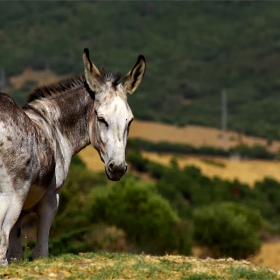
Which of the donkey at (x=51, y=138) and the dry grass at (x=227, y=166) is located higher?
the dry grass at (x=227, y=166)

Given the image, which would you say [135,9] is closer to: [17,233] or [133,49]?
[133,49]

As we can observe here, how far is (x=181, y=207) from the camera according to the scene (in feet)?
176

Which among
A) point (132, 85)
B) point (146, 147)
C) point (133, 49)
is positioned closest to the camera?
point (132, 85)

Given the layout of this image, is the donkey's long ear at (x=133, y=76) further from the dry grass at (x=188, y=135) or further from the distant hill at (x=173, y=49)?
the distant hill at (x=173, y=49)

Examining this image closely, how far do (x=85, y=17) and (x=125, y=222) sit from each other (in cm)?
14912

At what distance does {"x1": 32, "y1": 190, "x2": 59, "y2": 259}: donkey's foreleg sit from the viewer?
33.1ft

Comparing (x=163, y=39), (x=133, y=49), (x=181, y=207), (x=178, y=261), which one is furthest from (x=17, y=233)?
(x=163, y=39)

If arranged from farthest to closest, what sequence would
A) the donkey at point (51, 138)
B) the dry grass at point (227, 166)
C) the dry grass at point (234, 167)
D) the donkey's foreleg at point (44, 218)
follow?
the dry grass at point (234, 167) → the dry grass at point (227, 166) → the donkey's foreleg at point (44, 218) → the donkey at point (51, 138)

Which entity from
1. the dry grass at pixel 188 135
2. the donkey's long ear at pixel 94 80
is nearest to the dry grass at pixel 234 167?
the dry grass at pixel 188 135

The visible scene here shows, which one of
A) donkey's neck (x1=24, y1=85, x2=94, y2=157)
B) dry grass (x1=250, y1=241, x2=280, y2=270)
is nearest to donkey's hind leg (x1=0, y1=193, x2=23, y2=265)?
donkey's neck (x1=24, y1=85, x2=94, y2=157)

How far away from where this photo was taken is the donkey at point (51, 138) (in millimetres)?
9227

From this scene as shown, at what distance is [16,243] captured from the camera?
1007cm

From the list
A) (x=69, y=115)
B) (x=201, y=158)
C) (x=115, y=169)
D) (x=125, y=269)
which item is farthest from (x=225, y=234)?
(x=201, y=158)

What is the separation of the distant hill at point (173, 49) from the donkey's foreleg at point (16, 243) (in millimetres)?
103642
